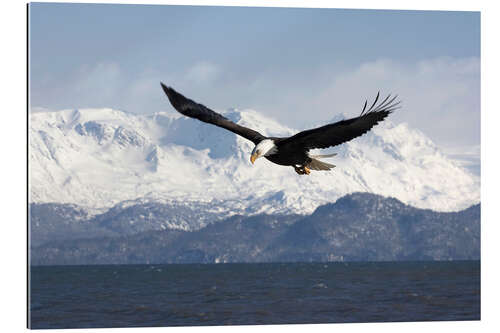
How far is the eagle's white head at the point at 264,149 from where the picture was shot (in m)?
8.39

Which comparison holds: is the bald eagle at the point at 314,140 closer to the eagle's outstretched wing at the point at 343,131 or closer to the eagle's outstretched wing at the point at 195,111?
the eagle's outstretched wing at the point at 343,131

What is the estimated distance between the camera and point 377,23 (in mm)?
17234

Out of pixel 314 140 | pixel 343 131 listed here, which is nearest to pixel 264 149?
pixel 314 140

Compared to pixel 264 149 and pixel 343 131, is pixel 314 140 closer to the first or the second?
pixel 343 131

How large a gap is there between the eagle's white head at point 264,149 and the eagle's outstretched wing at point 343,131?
0.12 metres

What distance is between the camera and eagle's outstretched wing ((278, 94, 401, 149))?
29.3 feet

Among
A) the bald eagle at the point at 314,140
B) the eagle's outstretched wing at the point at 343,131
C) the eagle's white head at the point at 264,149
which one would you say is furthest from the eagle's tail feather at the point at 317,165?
the eagle's white head at the point at 264,149

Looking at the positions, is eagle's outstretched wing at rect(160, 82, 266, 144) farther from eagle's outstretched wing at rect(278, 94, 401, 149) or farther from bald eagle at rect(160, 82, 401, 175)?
eagle's outstretched wing at rect(278, 94, 401, 149)

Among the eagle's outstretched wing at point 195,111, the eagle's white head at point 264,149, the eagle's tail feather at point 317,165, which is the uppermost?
the eagle's outstretched wing at point 195,111

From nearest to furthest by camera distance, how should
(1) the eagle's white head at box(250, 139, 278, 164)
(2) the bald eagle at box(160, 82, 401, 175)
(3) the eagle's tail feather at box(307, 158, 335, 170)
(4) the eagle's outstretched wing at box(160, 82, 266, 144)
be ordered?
(1) the eagle's white head at box(250, 139, 278, 164) → (2) the bald eagle at box(160, 82, 401, 175) → (3) the eagle's tail feather at box(307, 158, 335, 170) → (4) the eagle's outstretched wing at box(160, 82, 266, 144)

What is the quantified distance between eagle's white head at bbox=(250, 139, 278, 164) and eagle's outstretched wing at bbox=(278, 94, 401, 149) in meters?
0.12

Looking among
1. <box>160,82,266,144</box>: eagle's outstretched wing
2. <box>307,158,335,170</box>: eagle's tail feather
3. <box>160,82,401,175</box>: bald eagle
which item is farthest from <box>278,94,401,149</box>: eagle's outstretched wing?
<box>160,82,266,144</box>: eagle's outstretched wing

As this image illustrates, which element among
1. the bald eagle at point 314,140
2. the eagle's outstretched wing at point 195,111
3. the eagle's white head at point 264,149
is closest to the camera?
the eagle's white head at point 264,149

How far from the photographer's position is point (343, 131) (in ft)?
29.9
